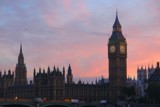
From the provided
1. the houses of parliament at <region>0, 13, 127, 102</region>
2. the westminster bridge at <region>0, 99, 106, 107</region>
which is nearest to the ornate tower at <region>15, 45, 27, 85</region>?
the houses of parliament at <region>0, 13, 127, 102</region>

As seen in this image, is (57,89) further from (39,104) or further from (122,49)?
(39,104)

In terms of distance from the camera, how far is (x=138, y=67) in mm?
194875

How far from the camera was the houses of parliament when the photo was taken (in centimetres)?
13600

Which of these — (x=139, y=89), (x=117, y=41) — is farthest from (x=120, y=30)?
(x=139, y=89)

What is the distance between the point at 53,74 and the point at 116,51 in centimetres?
2966

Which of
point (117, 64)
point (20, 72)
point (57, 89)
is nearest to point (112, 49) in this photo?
point (117, 64)

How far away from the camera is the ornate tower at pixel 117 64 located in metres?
148

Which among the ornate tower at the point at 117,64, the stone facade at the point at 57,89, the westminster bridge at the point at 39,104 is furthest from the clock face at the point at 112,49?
the westminster bridge at the point at 39,104

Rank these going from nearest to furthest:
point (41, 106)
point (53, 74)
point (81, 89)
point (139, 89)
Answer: point (41, 106) → point (53, 74) → point (81, 89) → point (139, 89)

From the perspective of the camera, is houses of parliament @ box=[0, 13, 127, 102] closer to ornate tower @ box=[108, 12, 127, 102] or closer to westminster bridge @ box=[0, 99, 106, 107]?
ornate tower @ box=[108, 12, 127, 102]

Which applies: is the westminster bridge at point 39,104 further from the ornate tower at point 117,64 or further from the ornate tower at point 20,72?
the ornate tower at point 20,72

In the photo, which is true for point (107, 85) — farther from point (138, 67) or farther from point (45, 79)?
point (138, 67)

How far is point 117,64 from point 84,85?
630 inches

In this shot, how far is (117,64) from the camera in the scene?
149m
